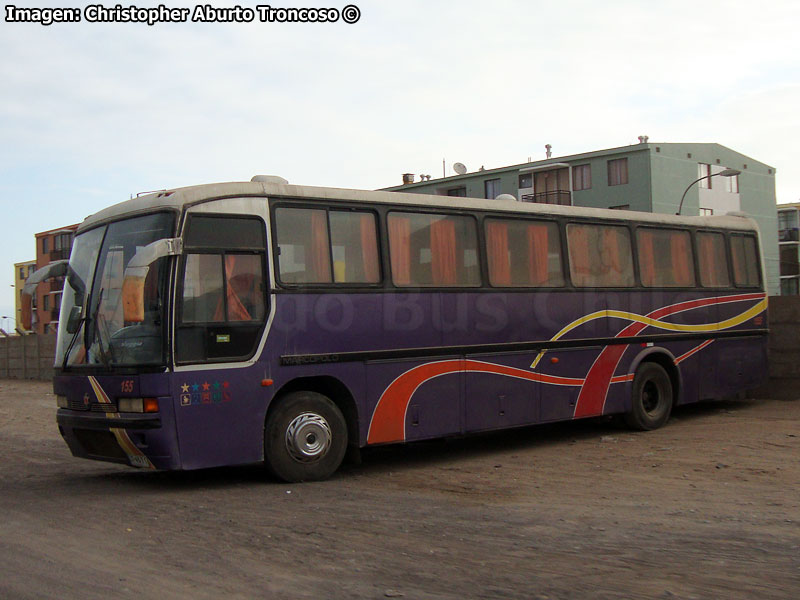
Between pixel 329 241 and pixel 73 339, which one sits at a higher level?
pixel 329 241

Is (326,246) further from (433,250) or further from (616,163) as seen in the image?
(616,163)

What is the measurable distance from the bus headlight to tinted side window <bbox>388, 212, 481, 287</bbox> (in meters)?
3.35

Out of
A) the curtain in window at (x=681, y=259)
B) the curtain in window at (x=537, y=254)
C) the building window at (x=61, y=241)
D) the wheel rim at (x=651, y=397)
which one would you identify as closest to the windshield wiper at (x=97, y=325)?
the curtain in window at (x=537, y=254)

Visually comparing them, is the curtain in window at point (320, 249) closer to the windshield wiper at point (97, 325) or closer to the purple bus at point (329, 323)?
the purple bus at point (329, 323)

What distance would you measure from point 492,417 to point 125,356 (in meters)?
4.92

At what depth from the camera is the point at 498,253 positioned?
12594 millimetres

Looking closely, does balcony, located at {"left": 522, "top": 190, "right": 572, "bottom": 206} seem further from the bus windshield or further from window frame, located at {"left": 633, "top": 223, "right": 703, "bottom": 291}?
the bus windshield

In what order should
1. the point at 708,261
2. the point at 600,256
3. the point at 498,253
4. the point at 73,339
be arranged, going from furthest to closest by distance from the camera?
the point at 708,261 → the point at 600,256 → the point at 498,253 → the point at 73,339

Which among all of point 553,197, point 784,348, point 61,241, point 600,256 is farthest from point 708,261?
point 61,241

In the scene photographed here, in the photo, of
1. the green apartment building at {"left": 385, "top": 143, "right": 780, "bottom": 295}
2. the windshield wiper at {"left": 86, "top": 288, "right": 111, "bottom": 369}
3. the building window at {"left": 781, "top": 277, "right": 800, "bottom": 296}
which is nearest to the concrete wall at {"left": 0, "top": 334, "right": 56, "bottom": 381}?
the green apartment building at {"left": 385, "top": 143, "right": 780, "bottom": 295}

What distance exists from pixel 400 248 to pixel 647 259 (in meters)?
5.14

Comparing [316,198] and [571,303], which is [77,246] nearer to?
[316,198]

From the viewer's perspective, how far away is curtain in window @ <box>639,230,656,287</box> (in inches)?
578

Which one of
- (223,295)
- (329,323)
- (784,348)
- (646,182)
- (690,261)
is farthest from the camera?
(646,182)
